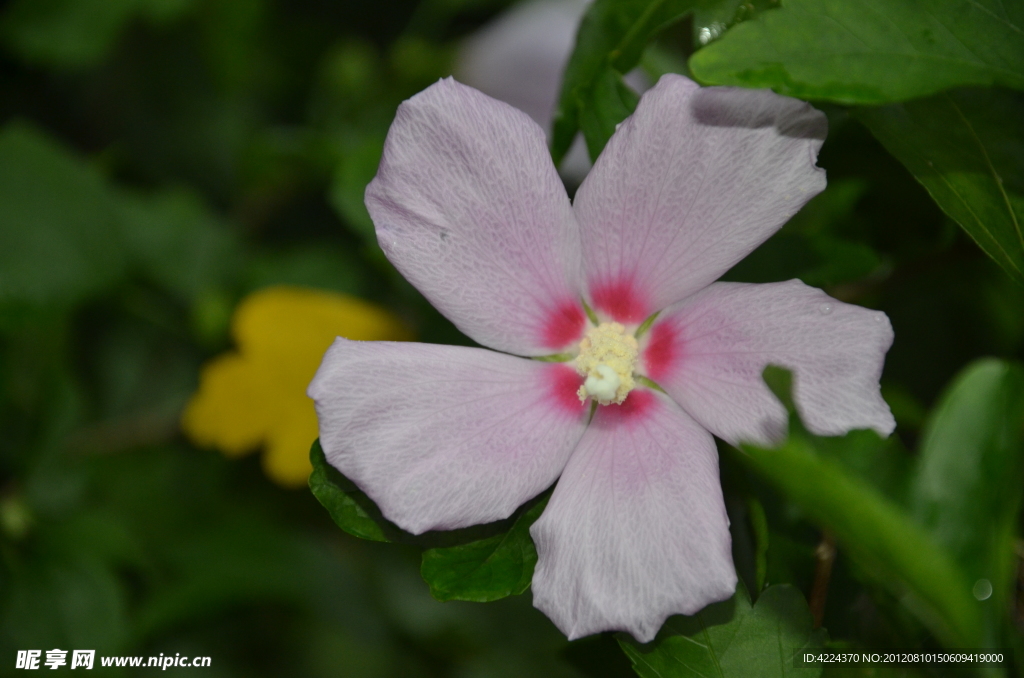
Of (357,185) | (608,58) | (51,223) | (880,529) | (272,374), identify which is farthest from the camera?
(51,223)

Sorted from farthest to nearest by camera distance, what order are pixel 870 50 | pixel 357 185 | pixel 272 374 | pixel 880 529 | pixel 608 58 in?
pixel 272 374 < pixel 357 185 < pixel 608 58 < pixel 870 50 < pixel 880 529

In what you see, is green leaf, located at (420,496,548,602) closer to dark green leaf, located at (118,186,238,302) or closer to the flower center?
the flower center

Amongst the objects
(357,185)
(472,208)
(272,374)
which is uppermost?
(472,208)

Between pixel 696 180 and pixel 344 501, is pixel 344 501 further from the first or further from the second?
pixel 696 180

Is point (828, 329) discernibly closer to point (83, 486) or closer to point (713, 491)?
point (713, 491)

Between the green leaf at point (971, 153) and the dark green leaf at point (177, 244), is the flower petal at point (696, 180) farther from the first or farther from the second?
the dark green leaf at point (177, 244)

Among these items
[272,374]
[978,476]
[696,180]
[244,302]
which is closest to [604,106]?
[696,180]

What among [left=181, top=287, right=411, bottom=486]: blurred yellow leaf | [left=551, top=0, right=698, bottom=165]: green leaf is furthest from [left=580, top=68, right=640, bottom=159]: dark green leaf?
[left=181, top=287, right=411, bottom=486]: blurred yellow leaf

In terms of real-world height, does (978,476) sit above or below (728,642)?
above
